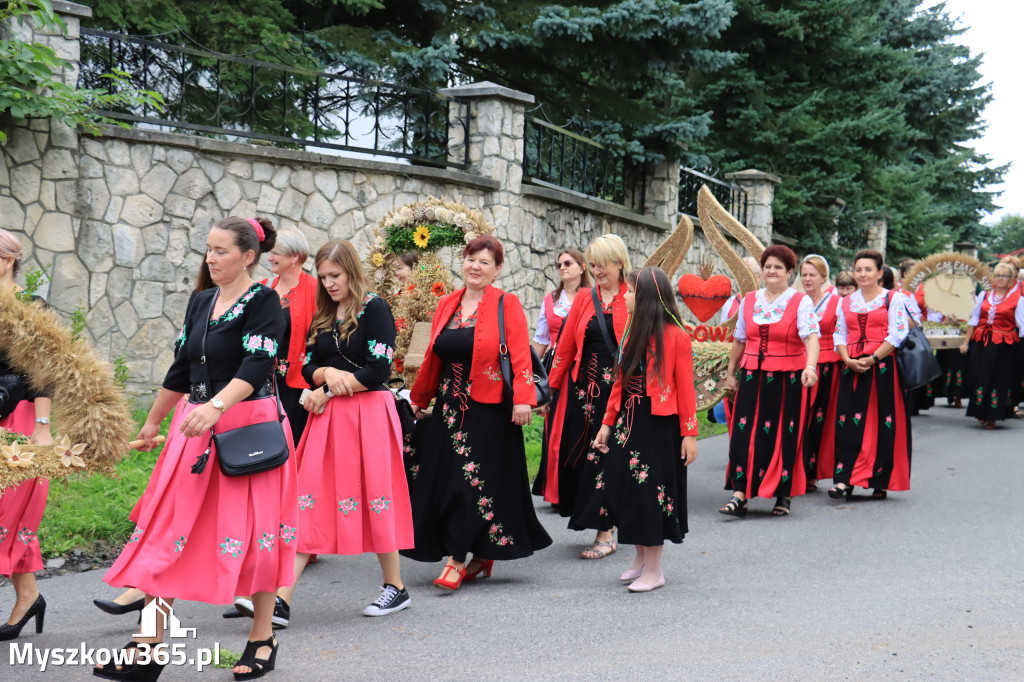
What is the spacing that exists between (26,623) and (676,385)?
3475 millimetres

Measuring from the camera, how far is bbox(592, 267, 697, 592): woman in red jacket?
19.4 feet

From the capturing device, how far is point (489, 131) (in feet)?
40.2

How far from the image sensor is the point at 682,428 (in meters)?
5.95

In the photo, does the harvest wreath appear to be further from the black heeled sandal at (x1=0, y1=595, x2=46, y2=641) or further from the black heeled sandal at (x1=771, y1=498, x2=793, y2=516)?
the black heeled sandal at (x1=0, y1=595, x2=46, y2=641)

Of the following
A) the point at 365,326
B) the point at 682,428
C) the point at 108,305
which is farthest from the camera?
the point at 108,305

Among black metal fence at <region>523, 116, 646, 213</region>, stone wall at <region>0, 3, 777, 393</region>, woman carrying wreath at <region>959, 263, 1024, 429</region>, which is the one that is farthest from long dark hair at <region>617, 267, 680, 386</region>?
woman carrying wreath at <region>959, 263, 1024, 429</region>

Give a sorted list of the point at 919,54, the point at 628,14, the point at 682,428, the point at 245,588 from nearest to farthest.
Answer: the point at 245,588 < the point at 682,428 < the point at 628,14 < the point at 919,54

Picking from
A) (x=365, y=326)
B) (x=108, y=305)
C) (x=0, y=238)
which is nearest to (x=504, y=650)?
(x=365, y=326)

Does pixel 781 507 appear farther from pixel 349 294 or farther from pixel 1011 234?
pixel 1011 234

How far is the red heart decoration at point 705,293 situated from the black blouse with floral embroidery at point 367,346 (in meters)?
4.87

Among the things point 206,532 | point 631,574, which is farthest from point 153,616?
point 631,574

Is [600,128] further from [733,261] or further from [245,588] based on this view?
[245,588]

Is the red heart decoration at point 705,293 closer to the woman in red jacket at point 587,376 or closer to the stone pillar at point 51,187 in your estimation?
the woman in red jacket at point 587,376

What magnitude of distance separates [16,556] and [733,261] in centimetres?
588
